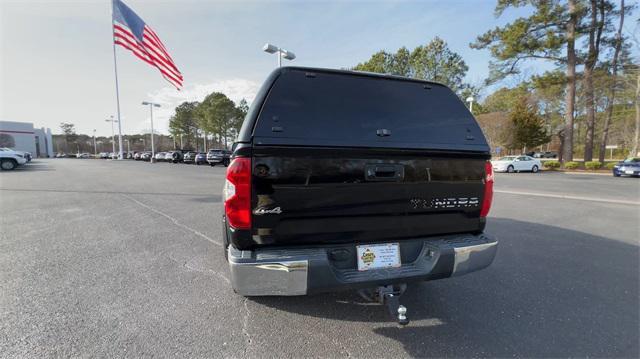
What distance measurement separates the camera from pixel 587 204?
771 cm

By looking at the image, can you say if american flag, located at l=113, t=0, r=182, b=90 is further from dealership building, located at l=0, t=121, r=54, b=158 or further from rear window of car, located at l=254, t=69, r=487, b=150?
dealership building, located at l=0, t=121, r=54, b=158

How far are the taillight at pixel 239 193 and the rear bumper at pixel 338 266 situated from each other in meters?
0.22

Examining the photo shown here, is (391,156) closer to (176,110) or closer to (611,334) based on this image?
(611,334)

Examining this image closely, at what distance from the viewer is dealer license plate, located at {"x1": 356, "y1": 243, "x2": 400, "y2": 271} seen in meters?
2.03

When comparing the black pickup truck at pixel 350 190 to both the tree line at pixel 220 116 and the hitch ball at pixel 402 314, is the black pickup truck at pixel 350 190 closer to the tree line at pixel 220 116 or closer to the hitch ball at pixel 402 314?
the hitch ball at pixel 402 314

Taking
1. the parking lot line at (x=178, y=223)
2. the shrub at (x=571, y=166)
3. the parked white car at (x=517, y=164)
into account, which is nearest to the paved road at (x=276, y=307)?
the parking lot line at (x=178, y=223)

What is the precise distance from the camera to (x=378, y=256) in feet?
6.75

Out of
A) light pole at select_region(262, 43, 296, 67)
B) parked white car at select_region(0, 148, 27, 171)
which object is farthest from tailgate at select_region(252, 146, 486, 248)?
parked white car at select_region(0, 148, 27, 171)

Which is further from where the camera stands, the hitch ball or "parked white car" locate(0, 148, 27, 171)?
"parked white car" locate(0, 148, 27, 171)

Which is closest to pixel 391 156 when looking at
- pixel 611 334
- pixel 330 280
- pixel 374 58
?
pixel 330 280

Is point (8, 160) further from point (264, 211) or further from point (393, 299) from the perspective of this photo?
point (393, 299)

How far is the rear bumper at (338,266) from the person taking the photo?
1.78 m

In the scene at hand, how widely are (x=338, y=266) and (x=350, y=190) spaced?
56 cm

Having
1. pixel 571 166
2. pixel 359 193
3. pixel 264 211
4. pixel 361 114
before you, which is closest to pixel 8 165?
pixel 264 211
